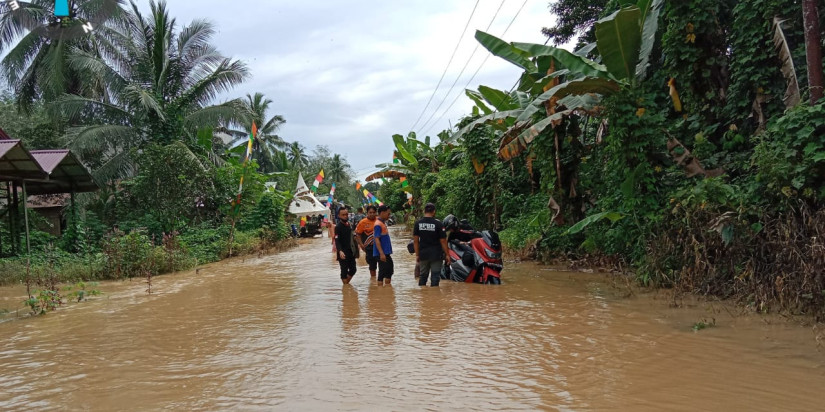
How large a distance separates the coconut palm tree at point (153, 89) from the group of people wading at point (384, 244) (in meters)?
13.2

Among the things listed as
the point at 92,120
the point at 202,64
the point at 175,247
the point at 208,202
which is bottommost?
the point at 175,247

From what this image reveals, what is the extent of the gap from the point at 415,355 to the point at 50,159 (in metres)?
13.7

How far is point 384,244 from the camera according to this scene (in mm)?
9898

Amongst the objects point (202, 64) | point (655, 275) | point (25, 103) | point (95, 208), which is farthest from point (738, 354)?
point (25, 103)

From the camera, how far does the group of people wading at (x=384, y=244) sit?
9.33 m

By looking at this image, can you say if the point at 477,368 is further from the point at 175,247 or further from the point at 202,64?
the point at 202,64

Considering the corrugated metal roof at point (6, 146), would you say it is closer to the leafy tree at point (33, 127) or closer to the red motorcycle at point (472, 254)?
the red motorcycle at point (472, 254)

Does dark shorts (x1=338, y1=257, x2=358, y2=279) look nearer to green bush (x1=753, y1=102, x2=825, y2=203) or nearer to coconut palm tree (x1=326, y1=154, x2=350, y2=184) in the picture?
green bush (x1=753, y1=102, x2=825, y2=203)

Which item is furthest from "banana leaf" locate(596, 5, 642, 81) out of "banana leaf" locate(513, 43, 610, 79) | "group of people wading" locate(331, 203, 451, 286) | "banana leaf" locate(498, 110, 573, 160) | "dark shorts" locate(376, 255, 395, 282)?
"dark shorts" locate(376, 255, 395, 282)

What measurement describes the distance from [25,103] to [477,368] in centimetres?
2683

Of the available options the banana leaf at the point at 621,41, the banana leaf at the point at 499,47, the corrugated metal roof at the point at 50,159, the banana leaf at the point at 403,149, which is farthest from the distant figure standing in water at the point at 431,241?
the banana leaf at the point at 403,149

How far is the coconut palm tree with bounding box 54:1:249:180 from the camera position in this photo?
20953 millimetres

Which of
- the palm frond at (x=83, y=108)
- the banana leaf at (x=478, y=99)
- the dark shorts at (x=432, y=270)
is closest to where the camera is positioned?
the dark shorts at (x=432, y=270)

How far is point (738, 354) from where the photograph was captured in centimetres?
502
